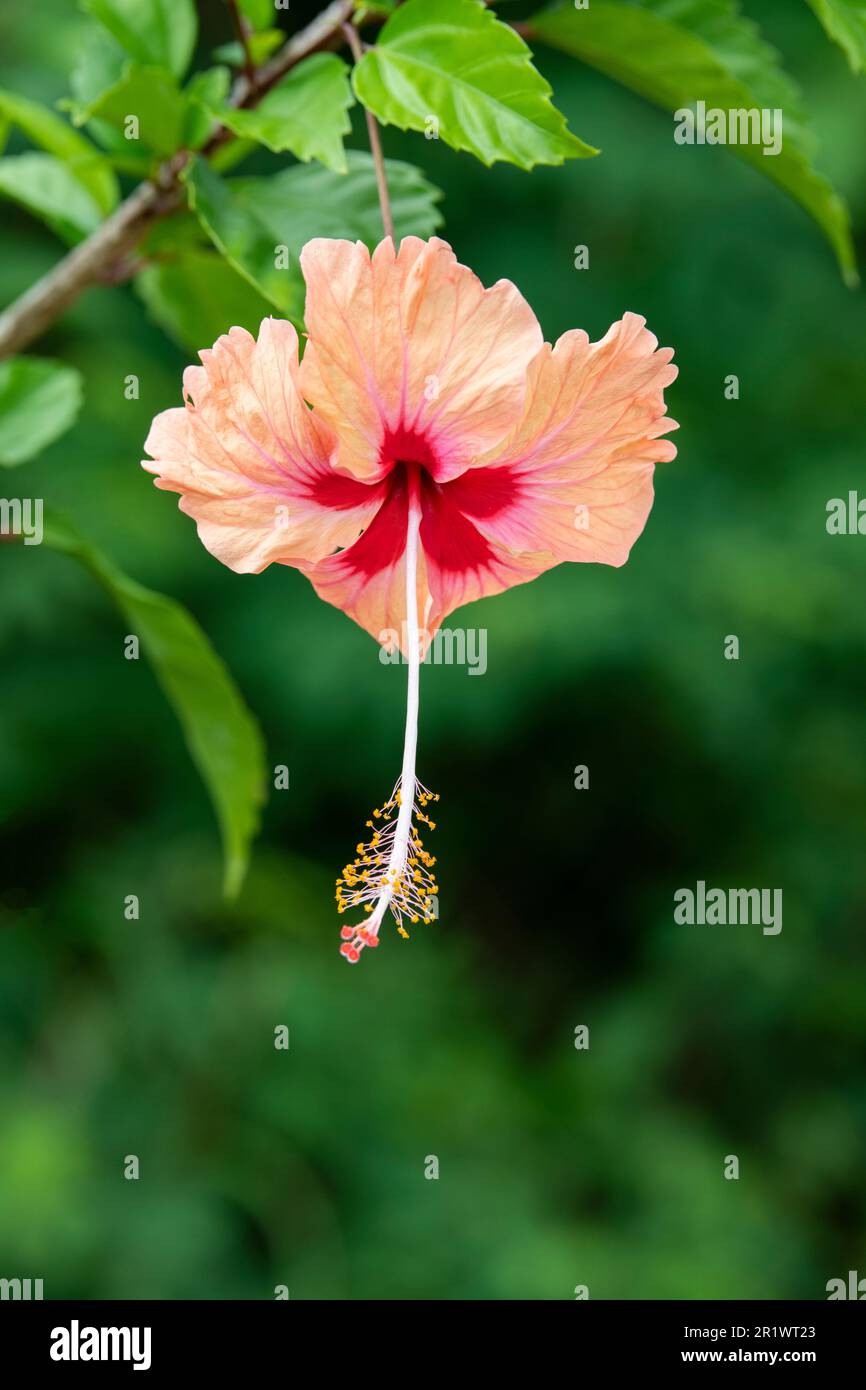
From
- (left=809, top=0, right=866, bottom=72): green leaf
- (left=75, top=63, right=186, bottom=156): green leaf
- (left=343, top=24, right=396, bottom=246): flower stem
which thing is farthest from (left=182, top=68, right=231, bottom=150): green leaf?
(left=809, top=0, right=866, bottom=72): green leaf

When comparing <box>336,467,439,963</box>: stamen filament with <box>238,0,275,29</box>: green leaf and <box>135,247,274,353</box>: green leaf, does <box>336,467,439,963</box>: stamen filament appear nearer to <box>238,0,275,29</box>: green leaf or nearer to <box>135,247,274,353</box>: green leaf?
<box>135,247,274,353</box>: green leaf

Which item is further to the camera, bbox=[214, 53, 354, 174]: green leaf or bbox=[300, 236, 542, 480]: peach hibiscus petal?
bbox=[214, 53, 354, 174]: green leaf

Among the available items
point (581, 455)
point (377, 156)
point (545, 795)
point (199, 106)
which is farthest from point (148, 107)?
point (545, 795)

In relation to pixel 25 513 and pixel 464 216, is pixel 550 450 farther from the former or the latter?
pixel 464 216

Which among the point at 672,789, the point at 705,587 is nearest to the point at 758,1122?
the point at 672,789

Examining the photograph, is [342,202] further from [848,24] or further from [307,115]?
[848,24]

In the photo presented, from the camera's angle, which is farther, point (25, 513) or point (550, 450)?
point (25, 513)

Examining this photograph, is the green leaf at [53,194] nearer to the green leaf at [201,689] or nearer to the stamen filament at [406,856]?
the green leaf at [201,689]
